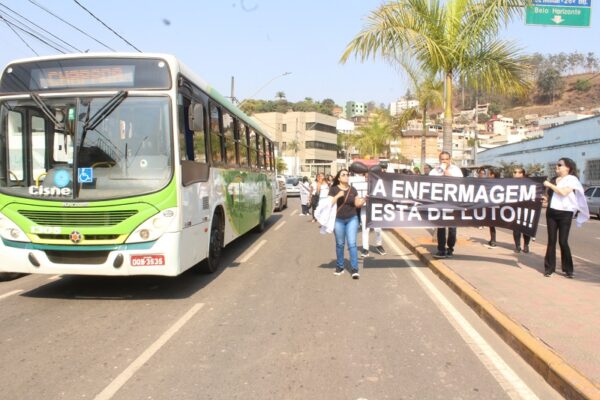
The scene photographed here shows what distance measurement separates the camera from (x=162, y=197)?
6543mm

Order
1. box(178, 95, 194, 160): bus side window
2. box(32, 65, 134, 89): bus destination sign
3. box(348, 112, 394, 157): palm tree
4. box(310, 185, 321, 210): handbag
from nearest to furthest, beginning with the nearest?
box(32, 65, 134, 89): bus destination sign
box(178, 95, 194, 160): bus side window
box(310, 185, 321, 210): handbag
box(348, 112, 394, 157): palm tree

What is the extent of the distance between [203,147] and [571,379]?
5.92 meters

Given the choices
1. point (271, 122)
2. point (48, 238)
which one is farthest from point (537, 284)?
point (271, 122)

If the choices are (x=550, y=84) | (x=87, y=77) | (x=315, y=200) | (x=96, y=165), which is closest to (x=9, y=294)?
(x=96, y=165)

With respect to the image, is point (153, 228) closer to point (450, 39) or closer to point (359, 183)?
point (359, 183)

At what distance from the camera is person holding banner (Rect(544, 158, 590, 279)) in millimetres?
7887

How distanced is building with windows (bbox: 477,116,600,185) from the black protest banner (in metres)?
27.0

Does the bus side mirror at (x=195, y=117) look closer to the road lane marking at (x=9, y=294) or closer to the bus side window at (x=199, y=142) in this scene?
the bus side window at (x=199, y=142)

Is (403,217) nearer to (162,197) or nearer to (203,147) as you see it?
(203,147)

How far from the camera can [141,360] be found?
15.6 ft

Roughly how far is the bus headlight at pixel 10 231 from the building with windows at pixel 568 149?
33.1 meters

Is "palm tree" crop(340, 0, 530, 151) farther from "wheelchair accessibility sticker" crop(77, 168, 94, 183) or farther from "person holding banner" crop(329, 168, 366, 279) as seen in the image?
"wheelchair accessibility sticker" crop(77, 168, 94, 183)

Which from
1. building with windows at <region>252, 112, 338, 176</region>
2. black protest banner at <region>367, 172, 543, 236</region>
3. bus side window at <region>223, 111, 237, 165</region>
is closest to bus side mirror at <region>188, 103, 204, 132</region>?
bus side window at <region>223, 111, 237, 165</region>

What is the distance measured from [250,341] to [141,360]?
3.55ft
